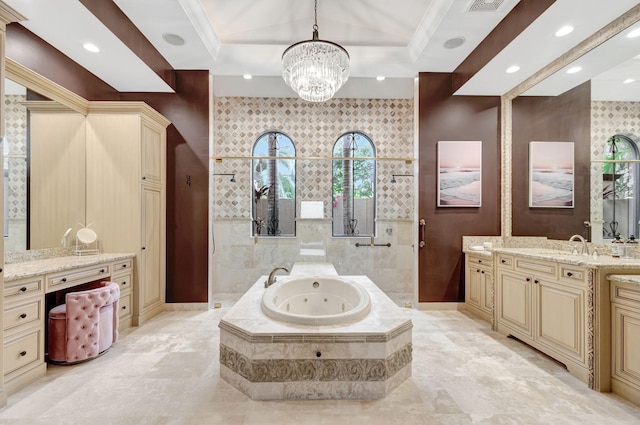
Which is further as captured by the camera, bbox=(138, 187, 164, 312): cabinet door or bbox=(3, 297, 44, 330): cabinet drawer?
bbox=(138, 187, 164, 312): cabinet door

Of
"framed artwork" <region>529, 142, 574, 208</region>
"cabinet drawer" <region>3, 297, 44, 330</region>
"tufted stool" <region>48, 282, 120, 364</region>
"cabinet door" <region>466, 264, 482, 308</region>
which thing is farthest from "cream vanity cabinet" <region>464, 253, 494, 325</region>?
"cabinet drawer" <region>3, 297, 44, 330</region>

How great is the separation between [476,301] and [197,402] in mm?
3290

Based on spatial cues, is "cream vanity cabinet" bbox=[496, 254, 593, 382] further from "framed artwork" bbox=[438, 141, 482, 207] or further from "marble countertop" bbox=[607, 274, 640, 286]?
"framed artwork" bbox=[438, 141, 482, 207]

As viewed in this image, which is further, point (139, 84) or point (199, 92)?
point (199, 92)

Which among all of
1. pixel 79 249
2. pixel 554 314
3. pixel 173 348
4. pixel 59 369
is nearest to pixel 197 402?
pixel 173 348

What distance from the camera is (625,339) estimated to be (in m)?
2.01

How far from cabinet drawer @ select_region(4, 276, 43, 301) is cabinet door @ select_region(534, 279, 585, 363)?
408 cm

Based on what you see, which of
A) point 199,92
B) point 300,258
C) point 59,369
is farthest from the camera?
point 300,258

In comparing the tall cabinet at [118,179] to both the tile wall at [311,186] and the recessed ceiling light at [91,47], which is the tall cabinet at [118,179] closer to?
the recessed ceiling light at [91,47]

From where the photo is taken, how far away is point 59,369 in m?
2.40

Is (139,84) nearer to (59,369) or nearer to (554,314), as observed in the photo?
(59,369)

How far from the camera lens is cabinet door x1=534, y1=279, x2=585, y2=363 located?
2252 mm

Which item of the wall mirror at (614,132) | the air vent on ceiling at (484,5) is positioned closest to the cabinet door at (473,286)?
the wall mirror at (614,132)

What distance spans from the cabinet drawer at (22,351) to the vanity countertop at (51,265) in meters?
0.45
